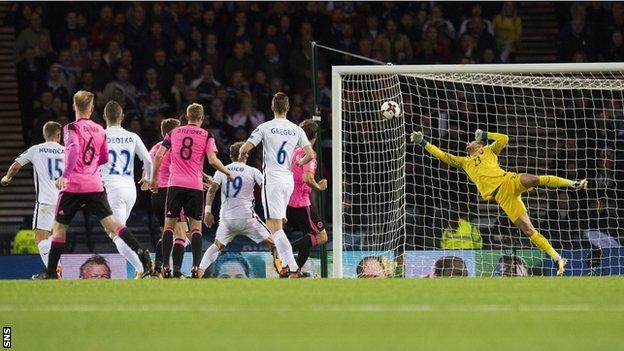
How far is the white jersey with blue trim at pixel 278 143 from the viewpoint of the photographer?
539 inches

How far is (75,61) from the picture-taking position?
68.4 ft

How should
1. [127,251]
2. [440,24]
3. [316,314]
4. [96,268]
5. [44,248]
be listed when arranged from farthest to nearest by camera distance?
1. [440,24]
2. [96,268]
3. [44,248]
4. [127,251]
5. [316,314]

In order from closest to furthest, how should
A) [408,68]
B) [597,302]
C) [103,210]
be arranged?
[597,302] < [103,210] < [408,68]

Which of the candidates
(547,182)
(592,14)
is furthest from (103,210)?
(592,14)

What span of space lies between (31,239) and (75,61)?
14.1ft

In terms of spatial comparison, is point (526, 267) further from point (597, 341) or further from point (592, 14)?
point (597, 341)

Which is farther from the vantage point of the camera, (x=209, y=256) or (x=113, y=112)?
(x=209, y=256)

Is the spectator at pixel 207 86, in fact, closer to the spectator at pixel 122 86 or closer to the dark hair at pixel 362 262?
the spectator at pixel 122 86

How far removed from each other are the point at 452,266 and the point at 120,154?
12.6 feet

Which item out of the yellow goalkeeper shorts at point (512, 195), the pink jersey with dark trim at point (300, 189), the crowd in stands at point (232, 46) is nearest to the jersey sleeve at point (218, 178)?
the pink jersey with dark trim at point (300, 189)

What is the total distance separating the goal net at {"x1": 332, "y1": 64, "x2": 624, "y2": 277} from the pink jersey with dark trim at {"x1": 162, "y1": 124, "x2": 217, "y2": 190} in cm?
147

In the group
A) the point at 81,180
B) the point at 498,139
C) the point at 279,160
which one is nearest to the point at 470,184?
the point at 498,139

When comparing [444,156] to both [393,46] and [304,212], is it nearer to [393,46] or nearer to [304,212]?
[304,212]
